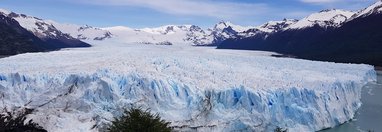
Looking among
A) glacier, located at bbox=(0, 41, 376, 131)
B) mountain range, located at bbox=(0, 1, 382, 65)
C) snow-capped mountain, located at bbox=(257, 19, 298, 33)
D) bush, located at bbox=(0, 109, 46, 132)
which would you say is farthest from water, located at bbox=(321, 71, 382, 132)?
snow-capped mountain, located at bbox=(257, 19, 298, 33)

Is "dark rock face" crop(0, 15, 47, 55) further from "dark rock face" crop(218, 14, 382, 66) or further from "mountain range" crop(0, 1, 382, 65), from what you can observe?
"dark rock face" crop(218, 14, 382, 66)

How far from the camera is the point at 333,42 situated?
Result: 383ft

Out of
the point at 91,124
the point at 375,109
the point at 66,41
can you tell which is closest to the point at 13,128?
the point at 91,124

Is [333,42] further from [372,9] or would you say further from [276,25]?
[276,25]

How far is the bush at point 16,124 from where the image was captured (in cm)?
1728

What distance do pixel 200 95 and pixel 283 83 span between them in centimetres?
480

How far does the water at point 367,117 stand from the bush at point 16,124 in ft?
40.0

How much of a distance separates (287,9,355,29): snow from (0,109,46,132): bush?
128396 millimetres

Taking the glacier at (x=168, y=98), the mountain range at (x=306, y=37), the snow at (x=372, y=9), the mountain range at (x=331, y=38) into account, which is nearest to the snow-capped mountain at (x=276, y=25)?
the mountain range at (x=306, y=37)

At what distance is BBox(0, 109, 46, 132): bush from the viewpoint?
56.7 feet

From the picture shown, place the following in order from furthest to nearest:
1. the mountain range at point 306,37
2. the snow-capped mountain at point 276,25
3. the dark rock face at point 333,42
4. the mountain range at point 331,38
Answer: the snow-capped mountain at point 276,25
the mountain range at point 331,38
the dark rock face at point 333,42
the mountain range at point 306,37

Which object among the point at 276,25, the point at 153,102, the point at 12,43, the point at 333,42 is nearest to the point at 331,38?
the point at 333,42

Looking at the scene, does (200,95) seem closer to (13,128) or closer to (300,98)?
(300,98)

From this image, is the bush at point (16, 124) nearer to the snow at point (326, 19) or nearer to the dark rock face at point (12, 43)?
the dark rock face at point (12, 43)
